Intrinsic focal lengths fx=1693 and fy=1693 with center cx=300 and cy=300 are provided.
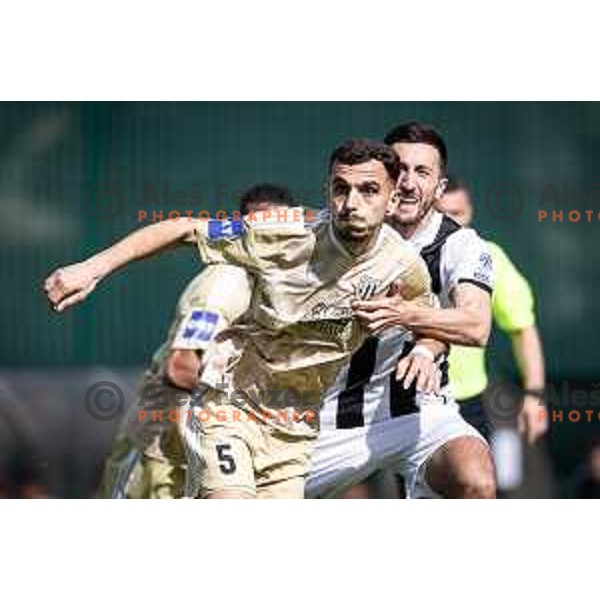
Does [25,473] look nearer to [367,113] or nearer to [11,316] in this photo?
[11,316]

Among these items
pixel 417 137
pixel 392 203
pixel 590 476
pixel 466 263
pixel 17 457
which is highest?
pixel 417 137

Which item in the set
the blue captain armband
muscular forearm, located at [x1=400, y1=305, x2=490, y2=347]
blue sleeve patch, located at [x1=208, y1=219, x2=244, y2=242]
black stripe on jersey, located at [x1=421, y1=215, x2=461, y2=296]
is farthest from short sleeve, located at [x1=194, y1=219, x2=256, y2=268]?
black stripe on jersey, located at [x1=421, y1=215, x2=461, y2=296]

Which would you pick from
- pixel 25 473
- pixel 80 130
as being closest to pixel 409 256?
pixel 80 130

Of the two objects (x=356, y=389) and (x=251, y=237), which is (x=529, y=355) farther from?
(x=251, y=237)

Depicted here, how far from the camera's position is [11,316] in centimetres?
788

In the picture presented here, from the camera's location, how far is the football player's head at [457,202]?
768 centimetres

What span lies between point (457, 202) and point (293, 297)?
4.94 feet

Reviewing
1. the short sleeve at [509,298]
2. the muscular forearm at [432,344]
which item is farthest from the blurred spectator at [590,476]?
the muscular forearm at [432,344]

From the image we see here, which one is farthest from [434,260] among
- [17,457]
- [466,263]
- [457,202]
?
[17,457]

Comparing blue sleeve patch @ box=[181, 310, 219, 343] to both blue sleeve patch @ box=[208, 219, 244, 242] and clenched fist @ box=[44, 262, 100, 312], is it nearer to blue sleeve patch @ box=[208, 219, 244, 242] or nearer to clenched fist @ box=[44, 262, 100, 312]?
blue sleeve patch @ box=[208, 219, 244, 242]

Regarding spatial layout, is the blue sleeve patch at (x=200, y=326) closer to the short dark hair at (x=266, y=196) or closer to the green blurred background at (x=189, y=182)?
the short dark hair at (x=266, y=196)

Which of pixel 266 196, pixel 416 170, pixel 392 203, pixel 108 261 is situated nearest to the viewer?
pixel 108 261

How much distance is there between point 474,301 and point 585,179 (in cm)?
142

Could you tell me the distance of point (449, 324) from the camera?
21.4 ft
